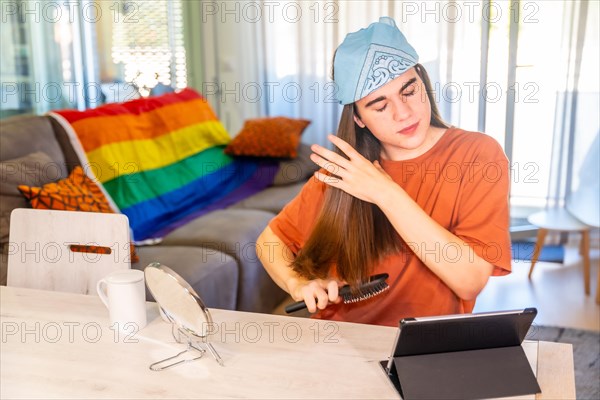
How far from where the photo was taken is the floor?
103 inches

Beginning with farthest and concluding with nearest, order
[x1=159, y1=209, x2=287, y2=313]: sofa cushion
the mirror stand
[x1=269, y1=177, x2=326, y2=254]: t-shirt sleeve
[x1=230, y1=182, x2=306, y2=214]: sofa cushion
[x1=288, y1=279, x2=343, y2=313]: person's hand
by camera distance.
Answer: [x1=230, y1=182, x2=306, y2=214]: sofa cushion < [x1=159, y1=209, x2=287, y2=313]: sofa cushion < [x1=269, y1=177, x2=326, y2=254]: t-shirt sleeve < [x1=288, y1=279, x2=343, y2=313]: person's hand < the mirror stand

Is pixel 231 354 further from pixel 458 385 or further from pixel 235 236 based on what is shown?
pixel 235 236

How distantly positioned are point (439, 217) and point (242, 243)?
1.26m

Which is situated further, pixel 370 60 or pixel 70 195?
pixel 70 195

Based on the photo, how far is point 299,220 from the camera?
1.46m

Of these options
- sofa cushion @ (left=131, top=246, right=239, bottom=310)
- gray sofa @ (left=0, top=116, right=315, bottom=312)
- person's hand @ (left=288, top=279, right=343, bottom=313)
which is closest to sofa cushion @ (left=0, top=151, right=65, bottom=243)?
gray sofa @ (left=0, top=116, right=315, bottom=312)

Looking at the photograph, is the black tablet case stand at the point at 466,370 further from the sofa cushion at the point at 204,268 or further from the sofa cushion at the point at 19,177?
the sofa cushion at the point at 19,177

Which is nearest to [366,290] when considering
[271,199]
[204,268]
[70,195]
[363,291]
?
[363,291]

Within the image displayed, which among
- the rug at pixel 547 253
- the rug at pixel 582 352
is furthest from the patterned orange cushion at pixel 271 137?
the rug at pixel 582 352

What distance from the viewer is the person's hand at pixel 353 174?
1.30 m

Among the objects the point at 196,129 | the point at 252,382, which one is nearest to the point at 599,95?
the point at 196,129

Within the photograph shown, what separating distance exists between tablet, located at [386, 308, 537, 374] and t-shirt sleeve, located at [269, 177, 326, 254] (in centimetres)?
49

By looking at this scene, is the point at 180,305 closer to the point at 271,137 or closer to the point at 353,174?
the point at 353,174

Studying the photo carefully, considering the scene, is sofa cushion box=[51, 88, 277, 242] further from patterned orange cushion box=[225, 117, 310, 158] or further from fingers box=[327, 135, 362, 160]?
fingers box=[327, 135, 362, 160]
